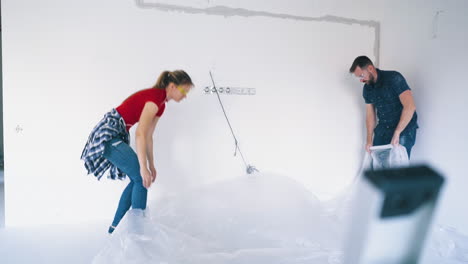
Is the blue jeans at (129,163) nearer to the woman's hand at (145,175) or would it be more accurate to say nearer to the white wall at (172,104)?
the woman's hand at (145,175)

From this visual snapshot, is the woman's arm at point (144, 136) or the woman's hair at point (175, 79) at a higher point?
the woman's hair at point (175, 79)

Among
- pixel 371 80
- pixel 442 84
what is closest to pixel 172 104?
pixel 371 80

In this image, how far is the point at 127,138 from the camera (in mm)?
1620

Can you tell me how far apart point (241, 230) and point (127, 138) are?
0.79 meters

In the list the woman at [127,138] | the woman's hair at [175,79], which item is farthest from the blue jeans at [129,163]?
the woman's hair at [175,79]

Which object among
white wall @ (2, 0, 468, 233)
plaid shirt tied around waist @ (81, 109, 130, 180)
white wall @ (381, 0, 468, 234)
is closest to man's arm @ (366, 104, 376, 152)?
white wall @ (2, 0, 468, 233)

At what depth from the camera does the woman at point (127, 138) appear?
1.47 metres

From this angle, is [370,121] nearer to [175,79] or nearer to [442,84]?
[442,84]

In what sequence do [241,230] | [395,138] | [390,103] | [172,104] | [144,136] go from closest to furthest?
[144,136], [241,230], [395,138], [390,103], [172,104]

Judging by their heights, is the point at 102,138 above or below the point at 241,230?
above

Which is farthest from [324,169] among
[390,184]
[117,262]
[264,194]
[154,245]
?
[390,184]

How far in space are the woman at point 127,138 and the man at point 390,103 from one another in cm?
126

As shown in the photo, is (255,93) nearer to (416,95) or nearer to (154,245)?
(416,95)

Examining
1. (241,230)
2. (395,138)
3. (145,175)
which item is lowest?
(241,230)
